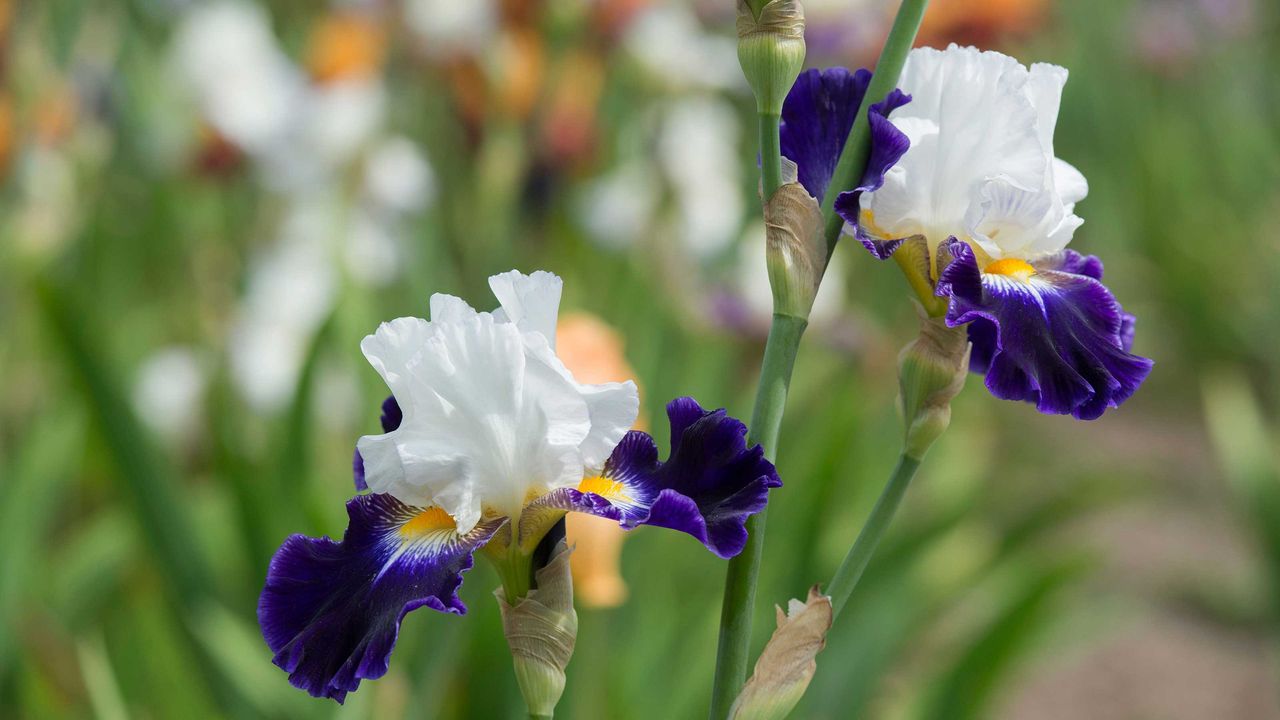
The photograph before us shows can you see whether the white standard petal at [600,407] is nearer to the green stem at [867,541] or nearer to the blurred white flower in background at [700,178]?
the green stem at [867,541]

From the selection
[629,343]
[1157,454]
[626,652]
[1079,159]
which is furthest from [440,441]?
[1079,159]

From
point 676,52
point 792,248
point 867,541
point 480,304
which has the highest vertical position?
point 792,248

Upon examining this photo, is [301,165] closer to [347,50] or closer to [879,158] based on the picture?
[347,50]

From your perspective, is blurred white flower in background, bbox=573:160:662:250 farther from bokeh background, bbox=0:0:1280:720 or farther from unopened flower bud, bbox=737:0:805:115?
unopened flower bud, bbox=737:0:805:115

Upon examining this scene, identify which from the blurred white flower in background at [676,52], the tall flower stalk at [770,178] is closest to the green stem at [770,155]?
the tall flower stalk at [770,178]

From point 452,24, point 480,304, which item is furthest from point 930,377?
point 452,24

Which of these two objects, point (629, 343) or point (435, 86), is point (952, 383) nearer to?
point (629, 343)
